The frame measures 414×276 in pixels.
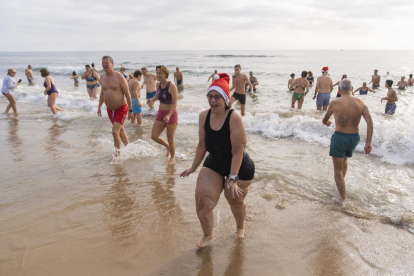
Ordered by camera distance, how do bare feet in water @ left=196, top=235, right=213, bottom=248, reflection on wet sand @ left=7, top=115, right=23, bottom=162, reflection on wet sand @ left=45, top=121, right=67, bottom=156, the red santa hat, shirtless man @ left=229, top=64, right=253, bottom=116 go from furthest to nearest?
shirtless man @ left=229, top=64, right=253, bottom=116 → reflection on wet sand @ left=45, top=121, right=67, bottom=156 → reflection on wet sand @ left=7, top=115, right=23, bottom=162 → bare feet in water @ left=196, top=235, right=213, bottom=248 → the red santa hat

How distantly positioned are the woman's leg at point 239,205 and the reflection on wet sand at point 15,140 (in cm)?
472

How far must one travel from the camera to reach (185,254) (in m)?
2.89

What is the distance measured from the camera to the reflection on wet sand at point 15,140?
5.89 meters

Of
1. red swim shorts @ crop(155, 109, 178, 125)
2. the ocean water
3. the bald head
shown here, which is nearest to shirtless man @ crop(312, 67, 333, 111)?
the ocean water

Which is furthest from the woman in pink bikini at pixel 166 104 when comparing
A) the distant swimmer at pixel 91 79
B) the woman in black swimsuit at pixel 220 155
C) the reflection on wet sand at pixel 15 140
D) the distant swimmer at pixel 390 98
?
the distant swimmer at pixel 390 98

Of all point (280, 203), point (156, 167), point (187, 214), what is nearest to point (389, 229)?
point (280, 203)

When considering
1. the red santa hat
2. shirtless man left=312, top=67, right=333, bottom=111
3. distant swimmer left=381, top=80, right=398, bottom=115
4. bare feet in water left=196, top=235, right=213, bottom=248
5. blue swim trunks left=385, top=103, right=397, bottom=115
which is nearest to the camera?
the red santa hat

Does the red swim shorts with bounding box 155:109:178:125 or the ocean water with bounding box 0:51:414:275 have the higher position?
the red swim shorts with bounding box 155:109:178:125

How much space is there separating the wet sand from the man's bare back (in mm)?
1133

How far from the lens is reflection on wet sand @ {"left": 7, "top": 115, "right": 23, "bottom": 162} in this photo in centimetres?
589

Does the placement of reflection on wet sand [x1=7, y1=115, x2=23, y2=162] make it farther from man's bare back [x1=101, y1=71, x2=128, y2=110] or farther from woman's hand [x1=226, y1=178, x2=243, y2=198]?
woman's hand [x1=226, y1=178, x2=243, y2=198]

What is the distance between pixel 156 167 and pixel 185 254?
2.65m

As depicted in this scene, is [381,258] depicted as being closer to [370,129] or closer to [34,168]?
[370,129]

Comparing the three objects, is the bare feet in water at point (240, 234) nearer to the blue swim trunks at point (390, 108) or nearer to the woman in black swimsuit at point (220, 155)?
the woman in black swimsuit at point (220, 155)
